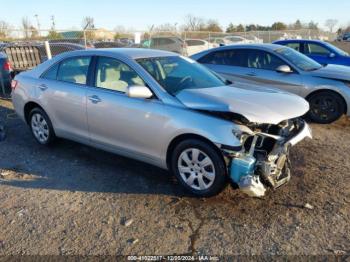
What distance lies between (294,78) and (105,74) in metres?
4.02

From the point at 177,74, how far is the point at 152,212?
183 centimetres

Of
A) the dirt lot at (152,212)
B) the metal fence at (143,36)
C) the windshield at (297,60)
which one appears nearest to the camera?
the dirt lot at (152,212)

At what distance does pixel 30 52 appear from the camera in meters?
9.92

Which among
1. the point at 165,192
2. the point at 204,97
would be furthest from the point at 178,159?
the point at 204,97

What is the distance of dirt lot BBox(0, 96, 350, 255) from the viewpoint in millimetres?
2984

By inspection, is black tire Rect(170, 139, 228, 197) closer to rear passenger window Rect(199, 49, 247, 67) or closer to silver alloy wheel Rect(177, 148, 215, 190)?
silver alloy wheel Rect(177, 148, 215, 190)

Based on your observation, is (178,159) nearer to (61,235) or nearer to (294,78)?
(61,235)

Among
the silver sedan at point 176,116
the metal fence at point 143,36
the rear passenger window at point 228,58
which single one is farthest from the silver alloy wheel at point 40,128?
the metal fence at point 143,36

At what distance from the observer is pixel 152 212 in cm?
351

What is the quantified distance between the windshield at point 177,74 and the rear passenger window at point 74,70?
0.86 m

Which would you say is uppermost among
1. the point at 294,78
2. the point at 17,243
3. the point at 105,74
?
the point at 105,74

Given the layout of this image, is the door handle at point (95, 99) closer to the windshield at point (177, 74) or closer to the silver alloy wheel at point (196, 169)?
the windshield at point (177, 74)

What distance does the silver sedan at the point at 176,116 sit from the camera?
3.44m

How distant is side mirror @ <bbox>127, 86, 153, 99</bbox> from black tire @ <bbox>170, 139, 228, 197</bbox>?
0.68 m
